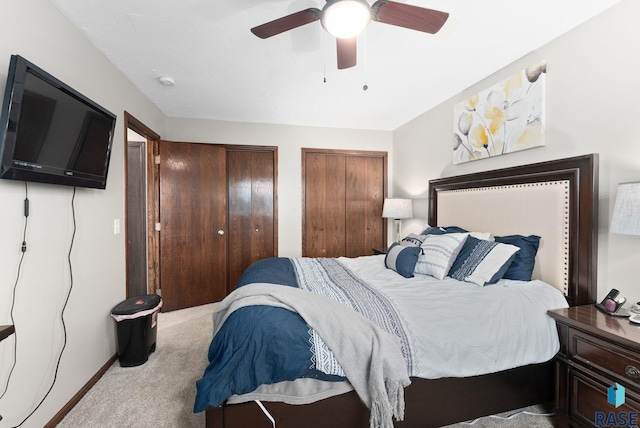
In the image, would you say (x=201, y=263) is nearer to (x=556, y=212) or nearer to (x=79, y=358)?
(x=79, y=358)

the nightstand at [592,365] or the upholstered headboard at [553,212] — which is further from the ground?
the upholstered headboard at [553,212]

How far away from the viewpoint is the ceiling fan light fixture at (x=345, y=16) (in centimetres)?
131

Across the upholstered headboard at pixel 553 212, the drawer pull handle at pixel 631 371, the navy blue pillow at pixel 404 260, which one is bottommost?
the drawer pull handle at pixel 631 371

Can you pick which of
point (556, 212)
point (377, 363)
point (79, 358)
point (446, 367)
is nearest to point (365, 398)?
point (377, 363)

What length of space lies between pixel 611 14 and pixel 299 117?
9.40 feet

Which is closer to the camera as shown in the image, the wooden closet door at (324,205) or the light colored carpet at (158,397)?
the light colored carpet at (158,397)

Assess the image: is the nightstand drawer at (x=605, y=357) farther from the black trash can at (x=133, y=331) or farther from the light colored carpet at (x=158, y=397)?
the black trash can at (x=133, y=331)

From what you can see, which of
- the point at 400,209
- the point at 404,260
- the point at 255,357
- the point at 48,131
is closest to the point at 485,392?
the point at 404,260

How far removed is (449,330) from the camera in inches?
55.6

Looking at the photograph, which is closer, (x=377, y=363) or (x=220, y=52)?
(x=377, y=363)

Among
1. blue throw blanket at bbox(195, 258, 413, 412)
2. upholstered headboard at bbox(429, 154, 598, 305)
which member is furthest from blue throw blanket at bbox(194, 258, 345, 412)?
upholstered headboard at bbox(429, 154, 598, 305)

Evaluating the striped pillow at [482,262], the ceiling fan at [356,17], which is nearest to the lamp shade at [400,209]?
the striped pillow at [482,262]

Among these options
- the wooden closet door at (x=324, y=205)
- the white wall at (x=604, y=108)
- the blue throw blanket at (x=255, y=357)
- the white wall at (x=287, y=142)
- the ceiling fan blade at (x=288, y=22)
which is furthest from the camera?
the wooden closet door at (x=324, y=205)

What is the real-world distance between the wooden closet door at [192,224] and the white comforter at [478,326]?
2541 mm
